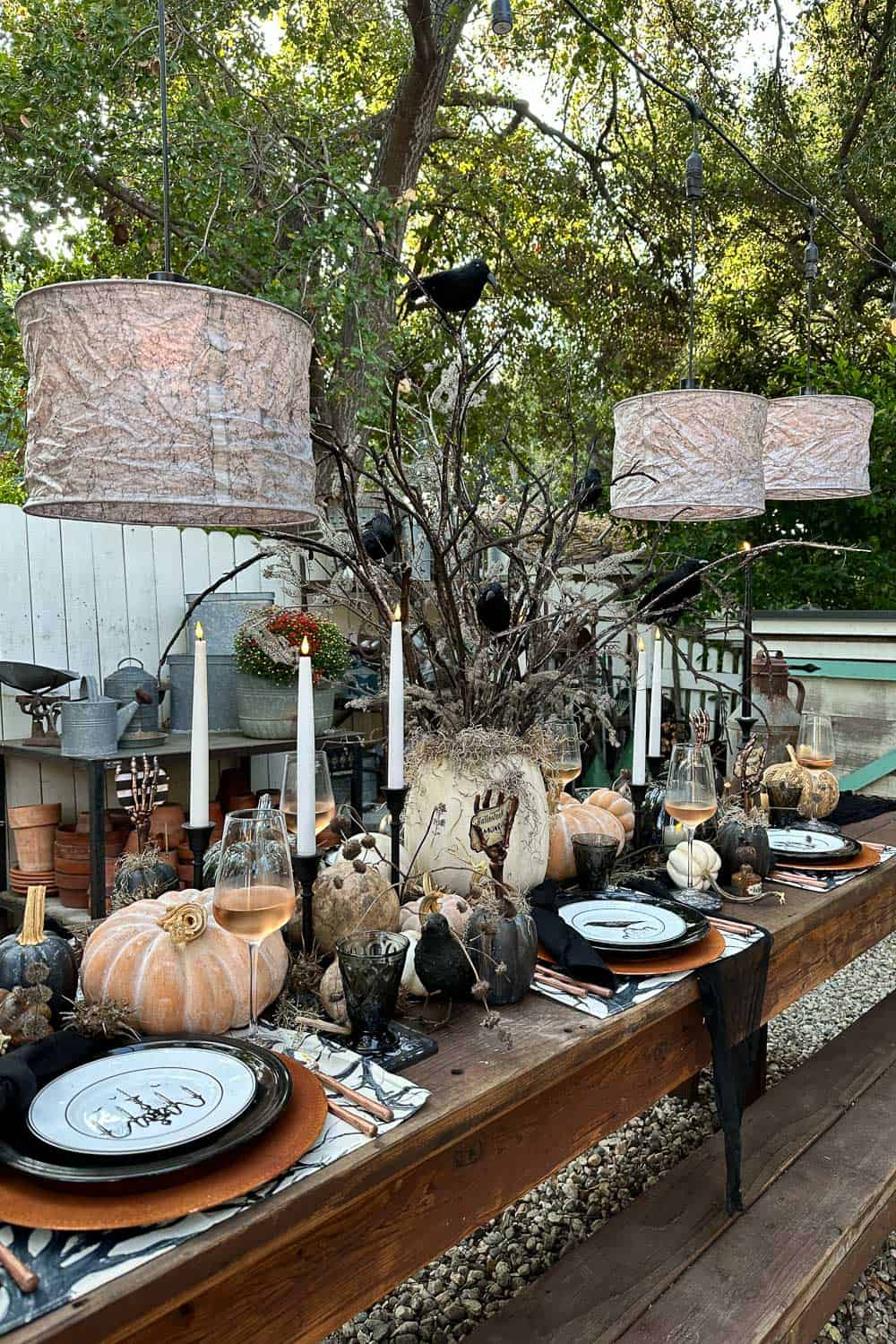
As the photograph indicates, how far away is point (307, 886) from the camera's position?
114 centimetres

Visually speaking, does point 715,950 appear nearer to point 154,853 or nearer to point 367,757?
point 154,853

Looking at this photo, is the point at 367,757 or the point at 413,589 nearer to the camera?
the point at 413,589

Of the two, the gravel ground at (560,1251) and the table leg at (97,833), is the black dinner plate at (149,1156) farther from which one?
the table leg at (97,833)

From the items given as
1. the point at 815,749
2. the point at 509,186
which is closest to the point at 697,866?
the point at 815,749

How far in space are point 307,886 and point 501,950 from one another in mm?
246

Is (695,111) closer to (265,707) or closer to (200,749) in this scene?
(200,749)

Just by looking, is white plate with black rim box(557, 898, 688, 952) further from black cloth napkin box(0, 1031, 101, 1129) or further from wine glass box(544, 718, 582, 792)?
black cloth napkin box(0, 1031, 101, 1129)

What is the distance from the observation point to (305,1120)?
854 mm

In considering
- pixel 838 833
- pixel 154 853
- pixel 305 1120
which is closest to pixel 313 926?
pixel 154 853

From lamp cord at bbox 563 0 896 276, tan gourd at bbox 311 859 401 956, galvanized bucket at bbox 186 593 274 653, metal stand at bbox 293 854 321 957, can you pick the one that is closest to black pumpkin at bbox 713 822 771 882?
tan gourd at bbox 311 859 401 956

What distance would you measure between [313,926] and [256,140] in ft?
14.0

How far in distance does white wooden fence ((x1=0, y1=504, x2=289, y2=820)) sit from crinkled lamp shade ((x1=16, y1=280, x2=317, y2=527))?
267 cm

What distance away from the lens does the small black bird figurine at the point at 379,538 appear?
1.30 meters

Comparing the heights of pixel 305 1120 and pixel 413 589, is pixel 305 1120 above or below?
below
